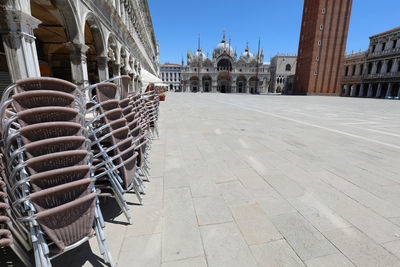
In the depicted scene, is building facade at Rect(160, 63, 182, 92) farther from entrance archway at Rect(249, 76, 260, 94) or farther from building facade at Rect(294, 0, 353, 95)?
building facade at Rect(294, 0, 353, 95)

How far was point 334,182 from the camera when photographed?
3.07 meters

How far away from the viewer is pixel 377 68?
4253 centimetres

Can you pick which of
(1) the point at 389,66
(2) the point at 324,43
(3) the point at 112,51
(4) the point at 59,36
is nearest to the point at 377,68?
(1) the point at 389,66

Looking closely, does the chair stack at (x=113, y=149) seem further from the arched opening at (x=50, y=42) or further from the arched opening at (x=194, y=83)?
the arched opening at (x=194, y=83)

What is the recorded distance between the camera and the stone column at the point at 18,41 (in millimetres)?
4094

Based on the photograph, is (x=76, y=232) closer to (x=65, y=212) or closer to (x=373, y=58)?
(x=65, y=212)

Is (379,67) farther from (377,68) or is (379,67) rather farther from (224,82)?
(224,82)

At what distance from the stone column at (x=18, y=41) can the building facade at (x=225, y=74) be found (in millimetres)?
65198

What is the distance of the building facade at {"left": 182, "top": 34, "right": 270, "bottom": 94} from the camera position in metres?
68.1

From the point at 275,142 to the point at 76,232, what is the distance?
16.0 ft

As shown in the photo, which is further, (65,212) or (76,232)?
(76,232)

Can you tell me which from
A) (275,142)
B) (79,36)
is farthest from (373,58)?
(79,36)

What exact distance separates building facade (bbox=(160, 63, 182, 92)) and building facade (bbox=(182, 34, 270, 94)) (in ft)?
71.1

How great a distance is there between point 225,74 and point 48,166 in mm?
72455
